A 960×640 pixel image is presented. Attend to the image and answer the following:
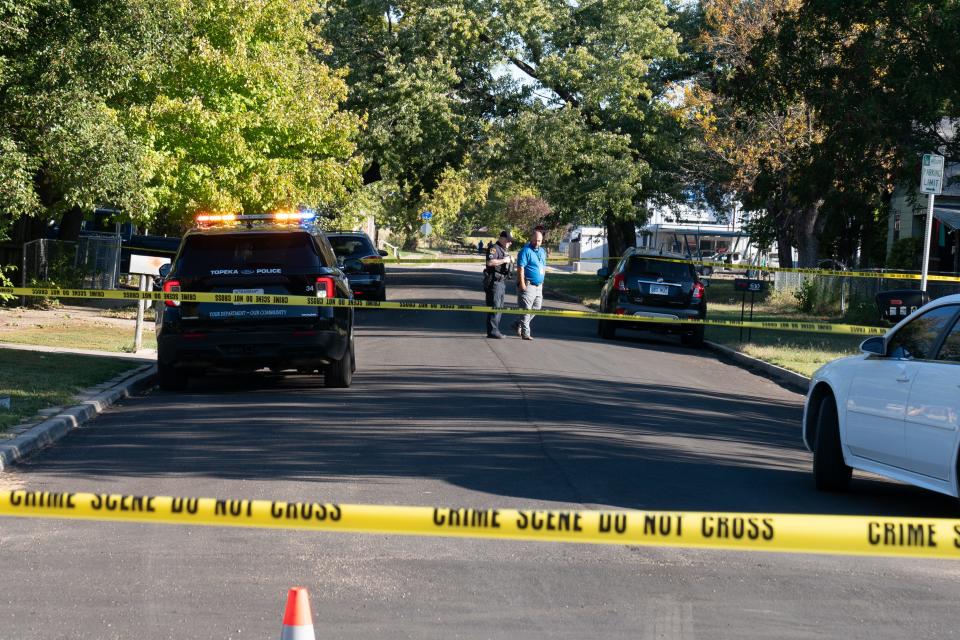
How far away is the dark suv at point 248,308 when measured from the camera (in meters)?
13.9

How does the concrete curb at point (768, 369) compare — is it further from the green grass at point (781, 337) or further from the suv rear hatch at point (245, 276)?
the suv rear hatch at point (245, 276)

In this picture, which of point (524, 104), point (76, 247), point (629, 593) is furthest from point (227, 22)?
point (629, 593)

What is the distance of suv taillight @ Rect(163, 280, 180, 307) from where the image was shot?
13.8 m

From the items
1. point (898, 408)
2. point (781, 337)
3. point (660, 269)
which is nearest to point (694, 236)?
point (781, 337)

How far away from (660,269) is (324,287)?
11303 millimetres

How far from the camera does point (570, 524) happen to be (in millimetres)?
4406

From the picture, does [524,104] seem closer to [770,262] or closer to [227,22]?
[227,22]

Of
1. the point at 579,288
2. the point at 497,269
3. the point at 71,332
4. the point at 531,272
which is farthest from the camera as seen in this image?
the point at 579,288

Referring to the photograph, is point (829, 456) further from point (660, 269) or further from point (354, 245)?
point (354, 245)

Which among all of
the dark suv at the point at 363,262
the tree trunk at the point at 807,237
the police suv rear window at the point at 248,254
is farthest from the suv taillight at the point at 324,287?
the tree trunk at the point at 807,237

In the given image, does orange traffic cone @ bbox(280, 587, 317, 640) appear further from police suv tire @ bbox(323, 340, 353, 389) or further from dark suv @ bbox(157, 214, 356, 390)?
police suv tire @ bbox(323, 340, 353, 389)

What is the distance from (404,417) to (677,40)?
33.3m

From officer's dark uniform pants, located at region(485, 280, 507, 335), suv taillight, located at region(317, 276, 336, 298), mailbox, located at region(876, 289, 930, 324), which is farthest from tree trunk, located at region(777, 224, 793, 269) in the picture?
suv taillight, located at region(317, 276, 336, 298)

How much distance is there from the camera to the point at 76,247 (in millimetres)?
30109
